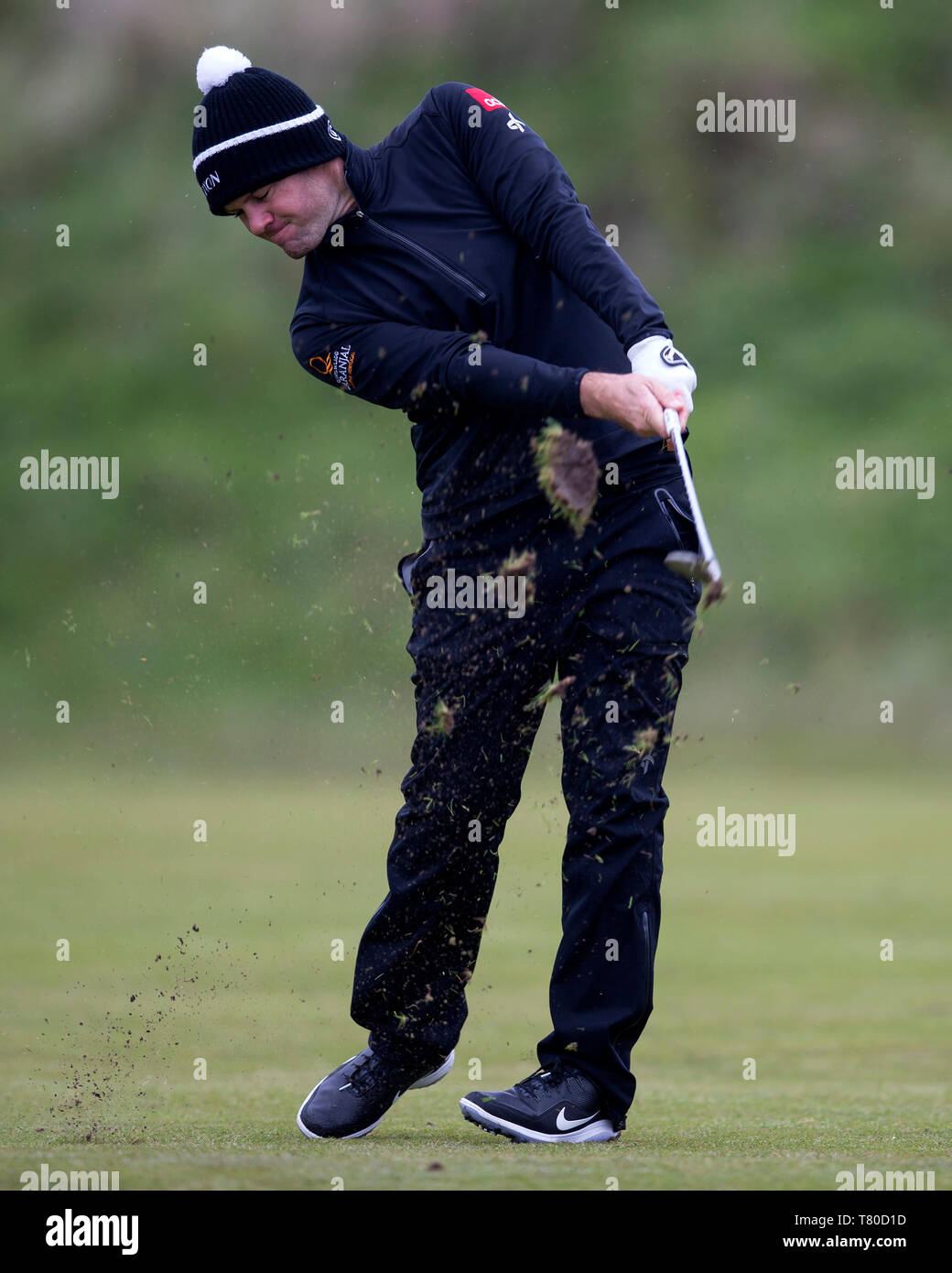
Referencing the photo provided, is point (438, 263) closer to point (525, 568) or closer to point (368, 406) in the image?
point (525, 568)

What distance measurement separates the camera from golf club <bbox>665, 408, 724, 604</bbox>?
331 centimetres

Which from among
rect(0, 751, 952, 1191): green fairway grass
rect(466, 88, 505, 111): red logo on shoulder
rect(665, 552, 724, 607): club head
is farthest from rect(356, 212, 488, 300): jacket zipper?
rect(0, 751, 952, 1191): green fairway grass

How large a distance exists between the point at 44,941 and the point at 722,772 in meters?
7.08

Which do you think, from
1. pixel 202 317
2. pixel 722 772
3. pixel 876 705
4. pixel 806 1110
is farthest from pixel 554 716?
pixel 806 1110

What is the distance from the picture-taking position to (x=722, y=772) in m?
13.0

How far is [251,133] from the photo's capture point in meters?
3.56

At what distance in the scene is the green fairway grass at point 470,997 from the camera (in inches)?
131

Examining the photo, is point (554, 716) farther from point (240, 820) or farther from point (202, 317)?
point (202, 317)

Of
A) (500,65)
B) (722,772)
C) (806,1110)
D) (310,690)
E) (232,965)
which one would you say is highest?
(500,65)

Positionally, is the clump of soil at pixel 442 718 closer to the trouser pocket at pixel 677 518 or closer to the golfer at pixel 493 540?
the golfer at pixel 493 540

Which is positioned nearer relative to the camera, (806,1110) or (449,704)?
(449,704)

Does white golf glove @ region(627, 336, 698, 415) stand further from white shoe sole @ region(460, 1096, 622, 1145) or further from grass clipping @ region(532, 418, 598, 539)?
white shoe sole @ region(460, 1096, 622, 1145)

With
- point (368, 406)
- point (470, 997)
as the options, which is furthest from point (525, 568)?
point (368, 406)

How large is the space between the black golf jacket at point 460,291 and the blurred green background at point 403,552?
1380 mm
